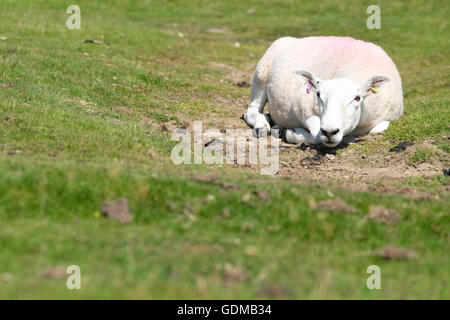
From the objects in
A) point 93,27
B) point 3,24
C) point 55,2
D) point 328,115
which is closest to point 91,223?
point 328,115

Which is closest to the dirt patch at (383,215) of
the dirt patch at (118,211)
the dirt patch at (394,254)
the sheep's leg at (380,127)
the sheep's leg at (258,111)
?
the dirt patch at (394,254)

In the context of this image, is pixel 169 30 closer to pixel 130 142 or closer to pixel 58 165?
pixel 130 142

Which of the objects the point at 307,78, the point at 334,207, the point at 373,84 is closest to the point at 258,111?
the point at 307,78

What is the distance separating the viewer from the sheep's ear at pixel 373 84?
13.1m

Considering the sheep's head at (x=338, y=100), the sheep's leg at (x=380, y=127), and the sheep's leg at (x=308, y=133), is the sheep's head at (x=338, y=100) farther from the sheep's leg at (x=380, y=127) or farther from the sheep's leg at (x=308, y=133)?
the sheep's leg at (x=380, y=127)

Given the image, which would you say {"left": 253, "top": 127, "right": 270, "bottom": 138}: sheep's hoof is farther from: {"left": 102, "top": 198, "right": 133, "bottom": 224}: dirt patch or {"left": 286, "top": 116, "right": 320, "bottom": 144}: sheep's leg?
{"left": 102, "top": 198, "right": 133, "bottom": 224}: dirt patch

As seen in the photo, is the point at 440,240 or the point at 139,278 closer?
the point at 139,278

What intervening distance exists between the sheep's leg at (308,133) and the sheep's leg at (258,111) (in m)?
0.82

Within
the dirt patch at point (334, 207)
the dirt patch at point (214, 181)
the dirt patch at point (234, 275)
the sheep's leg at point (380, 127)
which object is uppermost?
the sheep's leg at point (380, 127)

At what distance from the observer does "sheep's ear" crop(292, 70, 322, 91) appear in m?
13.3

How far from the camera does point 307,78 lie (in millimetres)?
13484

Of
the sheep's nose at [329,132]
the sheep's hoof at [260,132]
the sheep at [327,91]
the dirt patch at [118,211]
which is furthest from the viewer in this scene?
the sheep's hoof at [260,132]

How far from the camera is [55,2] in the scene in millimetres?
30141

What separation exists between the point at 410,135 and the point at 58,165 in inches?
295
